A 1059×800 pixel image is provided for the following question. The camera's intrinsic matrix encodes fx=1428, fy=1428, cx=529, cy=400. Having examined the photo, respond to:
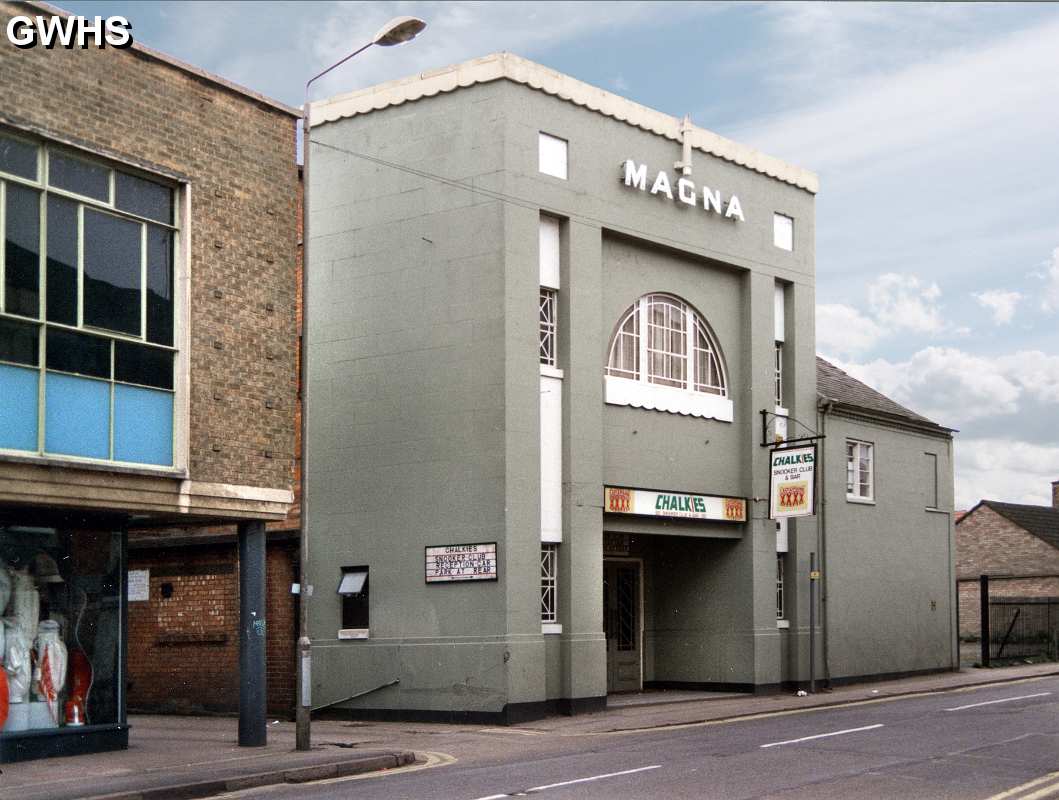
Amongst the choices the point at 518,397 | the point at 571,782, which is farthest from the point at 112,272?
the point at 571,782

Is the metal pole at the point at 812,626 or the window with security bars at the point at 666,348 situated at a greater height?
the window with security bars at the point at 666,348

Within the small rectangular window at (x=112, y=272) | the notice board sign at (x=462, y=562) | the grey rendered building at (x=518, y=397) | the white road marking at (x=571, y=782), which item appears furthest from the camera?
the grey rendered building at (x=518, y=397)

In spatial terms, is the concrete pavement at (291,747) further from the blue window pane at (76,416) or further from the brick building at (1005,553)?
the brick building at (1005,553)

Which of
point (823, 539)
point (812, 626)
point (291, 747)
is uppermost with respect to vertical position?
point (823, 539)

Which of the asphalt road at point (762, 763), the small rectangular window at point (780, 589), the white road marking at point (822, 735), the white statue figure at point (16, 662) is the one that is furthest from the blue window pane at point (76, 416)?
the small rectangular window at point (780, 589)

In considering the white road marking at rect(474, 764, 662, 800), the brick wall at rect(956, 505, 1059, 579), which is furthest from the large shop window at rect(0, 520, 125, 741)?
the brick wall at rect(956, 505, 1059, 579)

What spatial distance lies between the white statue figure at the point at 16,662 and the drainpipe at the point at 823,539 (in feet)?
56.4

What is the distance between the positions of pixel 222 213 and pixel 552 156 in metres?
7.08

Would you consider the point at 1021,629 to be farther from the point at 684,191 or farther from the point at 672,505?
the point at 684,191

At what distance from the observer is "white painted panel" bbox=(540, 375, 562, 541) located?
23.8 m

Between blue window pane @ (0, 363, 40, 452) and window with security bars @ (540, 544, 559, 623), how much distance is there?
968cm

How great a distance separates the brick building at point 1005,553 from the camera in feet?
153

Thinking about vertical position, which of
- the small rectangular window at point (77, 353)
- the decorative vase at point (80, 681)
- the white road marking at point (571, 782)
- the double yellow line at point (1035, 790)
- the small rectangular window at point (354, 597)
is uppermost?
the small rectangular window at point (77, 353)

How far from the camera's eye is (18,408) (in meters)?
16.3
